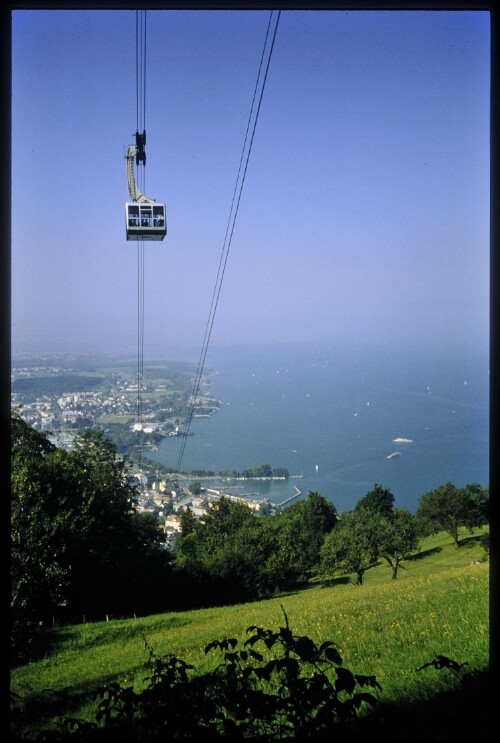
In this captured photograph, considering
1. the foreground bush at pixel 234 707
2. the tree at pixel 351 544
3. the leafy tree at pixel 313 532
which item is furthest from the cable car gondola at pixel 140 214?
the leafy tree at pixel 313 532

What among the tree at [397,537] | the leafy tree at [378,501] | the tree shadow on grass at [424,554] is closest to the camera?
the leafy tree at [378,501]

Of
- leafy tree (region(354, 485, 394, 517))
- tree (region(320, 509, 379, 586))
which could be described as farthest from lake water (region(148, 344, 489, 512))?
tree (region(320, 509, 379, 586))

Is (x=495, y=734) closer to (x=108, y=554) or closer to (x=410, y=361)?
(x=410, y=361)

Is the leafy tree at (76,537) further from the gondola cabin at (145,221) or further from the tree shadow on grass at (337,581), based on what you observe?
the tree shadow on grass at (337,581)

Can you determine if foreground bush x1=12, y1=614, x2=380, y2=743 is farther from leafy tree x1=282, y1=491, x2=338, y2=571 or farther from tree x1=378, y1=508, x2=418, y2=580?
leafy tree x1=282, y1=491, x2=338, y2=571

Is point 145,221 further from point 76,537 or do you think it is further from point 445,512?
point 445,512

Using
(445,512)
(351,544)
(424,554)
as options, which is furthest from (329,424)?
(424,554)

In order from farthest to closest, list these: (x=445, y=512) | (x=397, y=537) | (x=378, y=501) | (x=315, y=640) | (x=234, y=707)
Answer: (x=397, y=537) < (x=445, y=512) < (x=378, y=501) < (x=315, y=640) < (x=234, y=707)
